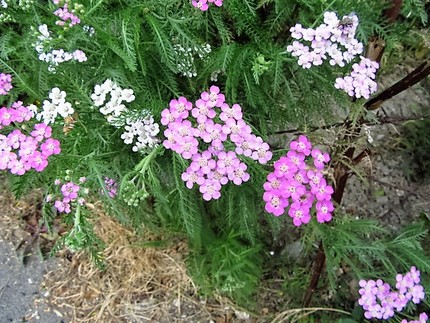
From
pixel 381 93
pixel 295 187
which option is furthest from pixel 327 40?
pixel 295 187

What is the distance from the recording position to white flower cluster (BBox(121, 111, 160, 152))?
1.67 meters

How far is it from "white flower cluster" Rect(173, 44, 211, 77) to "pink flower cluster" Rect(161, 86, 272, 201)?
0.25m

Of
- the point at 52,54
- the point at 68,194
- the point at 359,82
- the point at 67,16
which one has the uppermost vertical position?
the point at 359,82

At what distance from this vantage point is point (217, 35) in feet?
6.49

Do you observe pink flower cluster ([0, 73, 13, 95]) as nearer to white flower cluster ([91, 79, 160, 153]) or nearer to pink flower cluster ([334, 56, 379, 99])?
white flower cluster ([91, 79, 160, 153])

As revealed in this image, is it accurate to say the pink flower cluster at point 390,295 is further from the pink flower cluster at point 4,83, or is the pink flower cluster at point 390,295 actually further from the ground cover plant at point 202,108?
the pink flower cluster at point 4,83

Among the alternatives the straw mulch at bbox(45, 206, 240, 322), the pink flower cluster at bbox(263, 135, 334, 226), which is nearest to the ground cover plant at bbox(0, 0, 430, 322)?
the pink flower cluster at bbox(263, 135, 334, 226)

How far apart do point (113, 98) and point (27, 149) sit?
0.30 metres

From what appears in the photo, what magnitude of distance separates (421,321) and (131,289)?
4.40 feet

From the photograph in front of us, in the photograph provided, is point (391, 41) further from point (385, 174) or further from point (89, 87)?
point (385, 174)

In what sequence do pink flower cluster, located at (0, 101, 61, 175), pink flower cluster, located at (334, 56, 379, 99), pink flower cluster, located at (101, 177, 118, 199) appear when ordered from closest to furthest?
pink flower cluster, located at (0, 101, 61, 175) < pink flower cluster, located at (334, 56, 379, 99) < pink flower cluster, located at (101, 177, 118, 199)

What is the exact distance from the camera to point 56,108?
1.67m

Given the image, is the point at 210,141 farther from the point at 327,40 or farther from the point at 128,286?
the point at 128,286

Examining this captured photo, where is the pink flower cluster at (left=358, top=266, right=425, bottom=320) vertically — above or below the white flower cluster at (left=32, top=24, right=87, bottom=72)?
below
